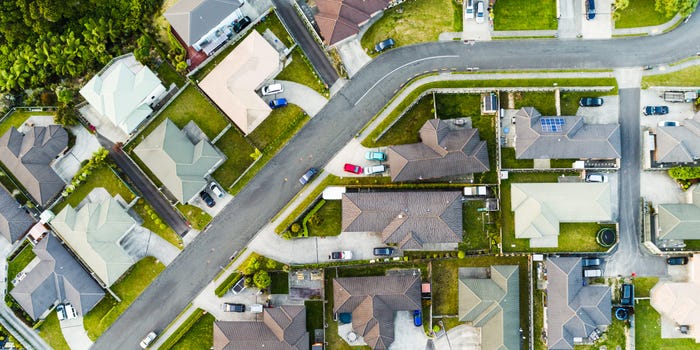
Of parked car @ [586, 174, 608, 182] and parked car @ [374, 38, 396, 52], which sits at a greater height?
parked car @ [374, 38, 396, 52]

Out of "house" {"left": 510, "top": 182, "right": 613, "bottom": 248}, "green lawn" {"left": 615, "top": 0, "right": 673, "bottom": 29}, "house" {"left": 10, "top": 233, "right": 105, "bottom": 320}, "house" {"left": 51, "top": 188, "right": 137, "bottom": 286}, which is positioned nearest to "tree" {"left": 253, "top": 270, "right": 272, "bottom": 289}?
"house" {"left": 51, "top": 188, "right": 137, "bottom": 286}

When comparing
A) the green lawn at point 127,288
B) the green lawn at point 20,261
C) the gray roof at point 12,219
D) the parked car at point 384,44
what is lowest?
the green lawn at point 127,288

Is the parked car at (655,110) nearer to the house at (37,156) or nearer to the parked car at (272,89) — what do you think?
the parked car at (272,89)

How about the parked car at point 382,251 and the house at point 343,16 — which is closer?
Result: the house at point 343,16

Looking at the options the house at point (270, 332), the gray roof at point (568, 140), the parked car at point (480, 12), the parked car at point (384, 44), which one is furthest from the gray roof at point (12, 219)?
the gray roof at point (568, 140)

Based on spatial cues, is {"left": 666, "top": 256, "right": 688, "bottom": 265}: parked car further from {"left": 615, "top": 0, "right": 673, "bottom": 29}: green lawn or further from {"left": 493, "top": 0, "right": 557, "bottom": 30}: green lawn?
{"left": 493, "top": 0, "right": 557, "bottom": 30}: green lawn

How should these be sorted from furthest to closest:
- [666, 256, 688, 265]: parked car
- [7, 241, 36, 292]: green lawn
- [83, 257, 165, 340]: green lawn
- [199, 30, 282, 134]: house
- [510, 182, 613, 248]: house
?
[7, 241, 36, 292]: green lawn
[83, 257, 165, 340]: green lawn
[199, 30, 282, 134]: house
[666, 256, 688, 265]: parked car
[510, 182, 613, 248]: house

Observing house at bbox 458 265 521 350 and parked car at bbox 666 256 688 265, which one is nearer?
house at bbox 458 265 521 350
